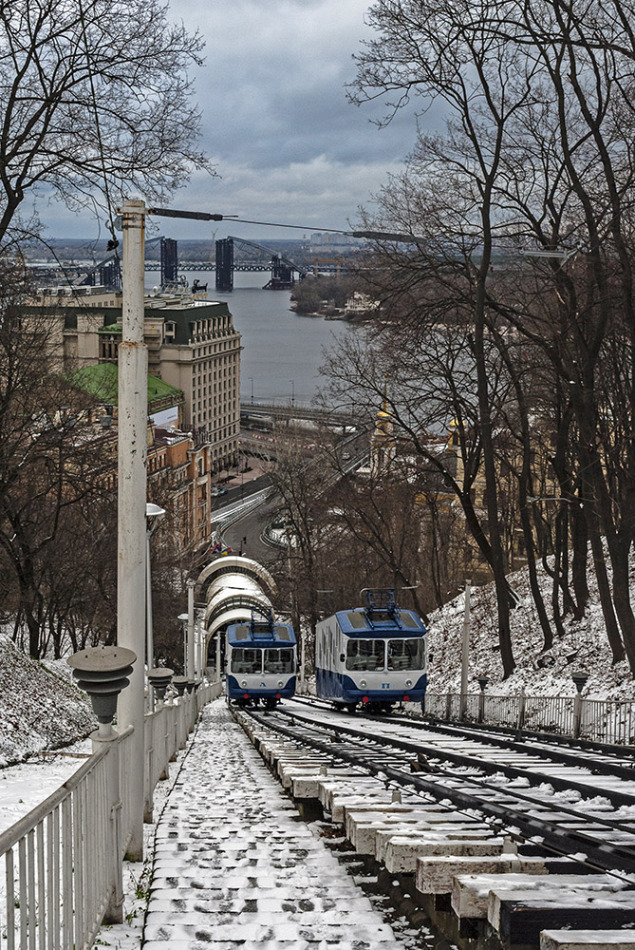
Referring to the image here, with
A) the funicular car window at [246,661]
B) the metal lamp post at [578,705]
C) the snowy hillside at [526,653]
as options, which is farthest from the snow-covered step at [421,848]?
the funicular car window at [246,661]

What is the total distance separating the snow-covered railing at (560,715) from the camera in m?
19.5

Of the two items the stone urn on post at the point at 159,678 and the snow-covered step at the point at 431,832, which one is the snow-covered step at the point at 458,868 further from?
the stone urn on post at the point at 159,678

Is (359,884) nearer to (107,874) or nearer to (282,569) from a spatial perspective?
(107,874)

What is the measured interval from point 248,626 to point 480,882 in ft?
114

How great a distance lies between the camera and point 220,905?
6410 millimetres

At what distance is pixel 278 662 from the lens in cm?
3800

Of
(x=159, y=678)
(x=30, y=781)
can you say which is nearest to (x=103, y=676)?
(x=30, y=781)

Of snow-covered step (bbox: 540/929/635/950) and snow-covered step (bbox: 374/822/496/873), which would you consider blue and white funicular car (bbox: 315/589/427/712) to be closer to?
snow-covered step (bbox: 374/822/496/873)

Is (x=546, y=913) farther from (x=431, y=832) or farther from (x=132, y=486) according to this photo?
(x=132, y=486)

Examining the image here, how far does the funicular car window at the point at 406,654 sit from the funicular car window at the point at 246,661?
9700mm

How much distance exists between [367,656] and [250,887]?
74.3ft

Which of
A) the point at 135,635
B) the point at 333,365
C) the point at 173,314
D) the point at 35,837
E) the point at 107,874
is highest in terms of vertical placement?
the point at 173,314

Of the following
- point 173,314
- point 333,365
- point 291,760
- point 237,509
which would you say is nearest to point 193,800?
point 291,760

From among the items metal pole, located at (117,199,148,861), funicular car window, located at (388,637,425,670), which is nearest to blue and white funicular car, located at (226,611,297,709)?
funicular car window, located at (388,637,425,670)
